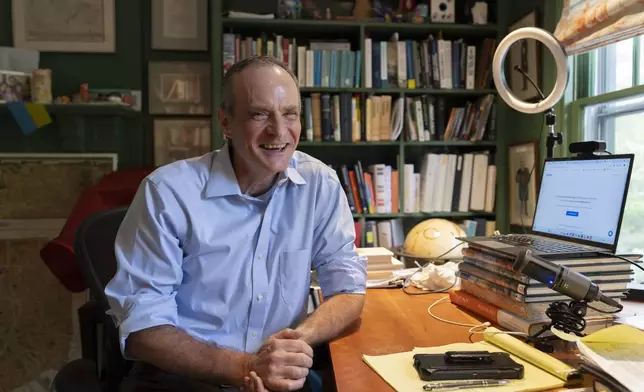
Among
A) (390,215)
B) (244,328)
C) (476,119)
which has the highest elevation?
(476,119)

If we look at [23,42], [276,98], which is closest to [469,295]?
[276,98]

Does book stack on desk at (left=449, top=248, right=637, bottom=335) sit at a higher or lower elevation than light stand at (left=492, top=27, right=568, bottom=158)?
lower

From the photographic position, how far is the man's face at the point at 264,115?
1.32 m

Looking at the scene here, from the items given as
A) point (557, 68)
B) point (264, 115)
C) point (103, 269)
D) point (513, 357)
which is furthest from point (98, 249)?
point (557, 68)

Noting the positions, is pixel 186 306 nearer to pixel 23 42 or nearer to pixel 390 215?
pixel 390 215

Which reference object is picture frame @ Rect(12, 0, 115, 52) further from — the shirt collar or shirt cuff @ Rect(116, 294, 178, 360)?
shirt cuff @ Rect(116, 294, 178, 360)

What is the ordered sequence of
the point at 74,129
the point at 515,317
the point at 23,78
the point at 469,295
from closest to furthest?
the point at 515,317 < the point at 469,295 < the point at 23,78 < the point at 74,129

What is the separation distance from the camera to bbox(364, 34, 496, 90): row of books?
2701mm

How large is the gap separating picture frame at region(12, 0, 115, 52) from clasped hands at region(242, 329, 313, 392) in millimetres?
2276

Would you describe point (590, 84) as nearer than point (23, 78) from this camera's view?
Yes

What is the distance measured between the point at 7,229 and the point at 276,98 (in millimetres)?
2123

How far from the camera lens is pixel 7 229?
2.71 meters

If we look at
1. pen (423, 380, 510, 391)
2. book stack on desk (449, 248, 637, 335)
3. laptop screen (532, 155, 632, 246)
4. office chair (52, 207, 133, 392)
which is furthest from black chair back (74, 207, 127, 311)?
laptop screen (532, 155, 632, 246)

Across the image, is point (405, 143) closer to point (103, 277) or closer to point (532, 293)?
point (532, 293)
